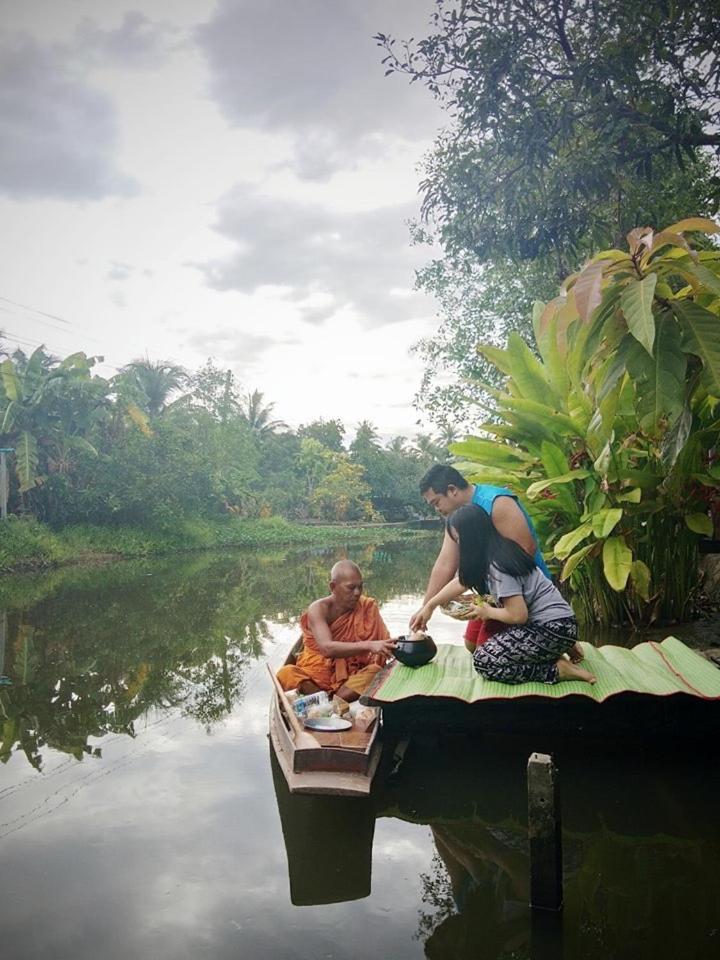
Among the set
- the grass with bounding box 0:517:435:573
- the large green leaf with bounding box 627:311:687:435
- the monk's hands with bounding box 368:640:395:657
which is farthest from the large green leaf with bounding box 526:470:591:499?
the grass with bounding box 0:517:435:573

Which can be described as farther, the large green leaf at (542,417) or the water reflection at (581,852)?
the large green leaf at (542,417)

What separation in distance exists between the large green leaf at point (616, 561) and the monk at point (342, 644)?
2.04 metres

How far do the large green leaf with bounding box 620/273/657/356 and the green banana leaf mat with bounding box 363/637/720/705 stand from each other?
5.68 ft

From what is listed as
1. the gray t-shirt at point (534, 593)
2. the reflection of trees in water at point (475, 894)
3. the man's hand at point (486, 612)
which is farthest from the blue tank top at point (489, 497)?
the reflection of trees in water at point (475, 894)

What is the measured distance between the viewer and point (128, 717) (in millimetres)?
5262

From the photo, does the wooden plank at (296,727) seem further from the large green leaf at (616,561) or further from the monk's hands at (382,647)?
the large green leaf at (616,561)

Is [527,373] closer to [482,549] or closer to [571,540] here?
[571,540]

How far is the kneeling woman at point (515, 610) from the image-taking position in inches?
152

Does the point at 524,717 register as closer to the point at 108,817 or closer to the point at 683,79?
the point at 108,817

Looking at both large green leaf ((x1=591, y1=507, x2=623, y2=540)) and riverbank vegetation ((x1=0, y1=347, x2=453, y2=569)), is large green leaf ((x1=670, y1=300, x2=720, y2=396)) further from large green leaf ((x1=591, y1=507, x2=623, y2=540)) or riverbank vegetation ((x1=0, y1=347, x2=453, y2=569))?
riverbank vegetation ((x1=0, y1=347, x2=453, y2=569))

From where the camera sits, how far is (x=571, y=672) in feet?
12.7

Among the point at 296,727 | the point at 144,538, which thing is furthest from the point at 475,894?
the point at 144,538

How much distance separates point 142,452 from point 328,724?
1854cm

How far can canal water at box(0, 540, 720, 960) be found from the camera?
2.50m
